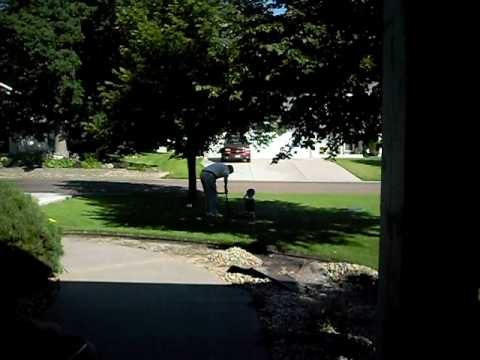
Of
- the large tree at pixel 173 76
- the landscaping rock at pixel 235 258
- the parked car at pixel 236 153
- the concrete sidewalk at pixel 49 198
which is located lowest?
the landscaping rock at pixel 235 258

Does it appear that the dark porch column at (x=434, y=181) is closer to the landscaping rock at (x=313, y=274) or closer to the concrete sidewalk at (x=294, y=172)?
the landscaping rock at (x=313, y=274)

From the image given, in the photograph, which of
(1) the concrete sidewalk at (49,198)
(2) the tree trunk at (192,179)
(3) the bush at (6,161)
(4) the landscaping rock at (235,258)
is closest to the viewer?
(4) the landscaping rock at (235,258)

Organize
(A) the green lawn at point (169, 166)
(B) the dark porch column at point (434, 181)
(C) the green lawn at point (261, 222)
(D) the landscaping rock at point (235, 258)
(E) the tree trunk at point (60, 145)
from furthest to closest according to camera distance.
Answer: (E) the tree trunk at point (60, 145)
(A) the green lawn at point (169, 166)
(C) the green lawn at point (261, 222)
(D) the landscaping rock at point (235, 258)
(B) the dark porch column at point (434, 181)

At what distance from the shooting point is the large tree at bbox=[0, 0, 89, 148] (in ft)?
97.5

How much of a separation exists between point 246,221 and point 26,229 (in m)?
8.24

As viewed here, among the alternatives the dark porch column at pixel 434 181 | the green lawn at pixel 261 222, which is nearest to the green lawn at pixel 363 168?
the green lawn at pixel 261 222

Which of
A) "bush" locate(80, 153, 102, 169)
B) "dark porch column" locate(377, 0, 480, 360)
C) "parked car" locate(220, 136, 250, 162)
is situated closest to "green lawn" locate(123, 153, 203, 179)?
"bush" locate(80, 153, 102, 169)

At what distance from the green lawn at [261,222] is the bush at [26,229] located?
4.16 metres

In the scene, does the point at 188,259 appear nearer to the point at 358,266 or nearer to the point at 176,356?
the point at 358,266

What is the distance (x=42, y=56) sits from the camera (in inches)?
1179

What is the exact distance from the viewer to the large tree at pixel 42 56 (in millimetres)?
29703

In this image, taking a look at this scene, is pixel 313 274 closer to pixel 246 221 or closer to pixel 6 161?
pixel 246 221

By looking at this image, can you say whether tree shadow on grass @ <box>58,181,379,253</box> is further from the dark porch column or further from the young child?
the dark porch column

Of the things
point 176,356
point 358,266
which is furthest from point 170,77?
point 176,356
